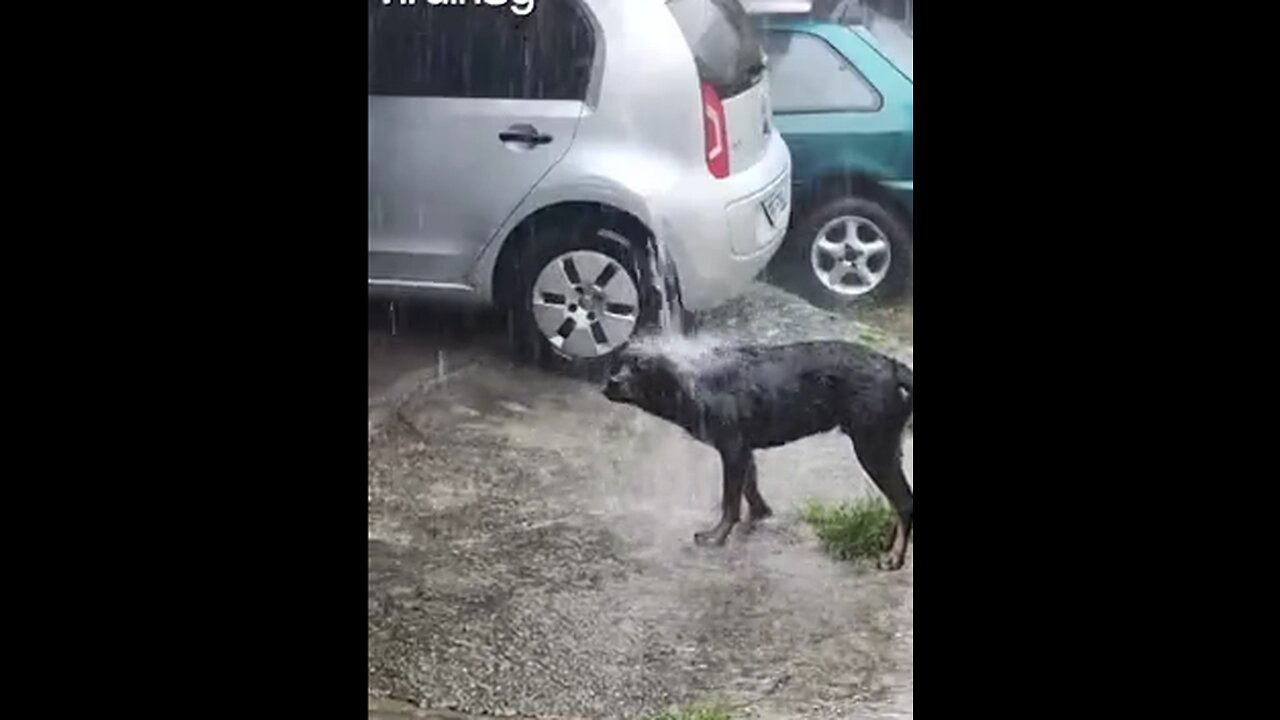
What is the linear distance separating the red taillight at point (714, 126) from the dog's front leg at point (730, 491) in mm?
795

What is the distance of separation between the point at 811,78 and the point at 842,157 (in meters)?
0.23

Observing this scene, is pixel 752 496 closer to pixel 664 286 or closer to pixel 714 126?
pixel 664 286

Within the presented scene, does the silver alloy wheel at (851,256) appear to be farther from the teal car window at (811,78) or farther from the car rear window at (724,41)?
the car rear window at (724,41)

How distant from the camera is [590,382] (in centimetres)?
429

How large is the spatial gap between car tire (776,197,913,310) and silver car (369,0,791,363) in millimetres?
80

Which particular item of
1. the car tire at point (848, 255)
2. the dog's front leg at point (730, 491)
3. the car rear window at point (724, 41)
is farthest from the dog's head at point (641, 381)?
the car rear window at point (724, 41)

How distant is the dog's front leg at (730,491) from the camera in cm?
426

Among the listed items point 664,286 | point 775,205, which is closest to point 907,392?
point 775,205

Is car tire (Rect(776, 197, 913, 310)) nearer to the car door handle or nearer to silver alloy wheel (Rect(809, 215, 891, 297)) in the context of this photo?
silver alloy wheel (Rect(809, 215, 891, 297))
